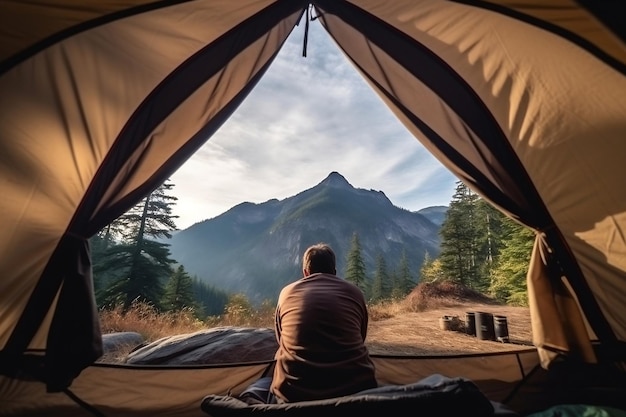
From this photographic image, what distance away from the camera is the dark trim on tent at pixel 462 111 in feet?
9.34

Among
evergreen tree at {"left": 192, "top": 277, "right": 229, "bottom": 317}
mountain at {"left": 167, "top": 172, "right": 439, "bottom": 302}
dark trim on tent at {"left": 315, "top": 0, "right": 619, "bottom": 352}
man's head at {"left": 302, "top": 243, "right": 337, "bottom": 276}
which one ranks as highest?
mountain at {"left": 167, "top": 172, "right": 439, "bottom": 302}

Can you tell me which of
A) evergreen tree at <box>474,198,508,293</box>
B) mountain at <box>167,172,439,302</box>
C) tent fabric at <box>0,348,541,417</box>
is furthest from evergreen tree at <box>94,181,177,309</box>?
mountain at <box>167,172,439,302</box>

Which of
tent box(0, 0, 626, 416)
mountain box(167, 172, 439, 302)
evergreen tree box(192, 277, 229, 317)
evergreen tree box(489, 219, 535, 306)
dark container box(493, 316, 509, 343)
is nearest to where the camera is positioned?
tent box(0, 0, 626, 416)

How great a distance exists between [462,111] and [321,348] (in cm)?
262

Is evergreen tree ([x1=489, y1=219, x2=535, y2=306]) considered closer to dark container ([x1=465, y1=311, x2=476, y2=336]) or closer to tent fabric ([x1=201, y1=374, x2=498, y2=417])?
dark container ([x1=465, y1=311, x2=476, y2=336])

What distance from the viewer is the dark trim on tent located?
9.34 ft

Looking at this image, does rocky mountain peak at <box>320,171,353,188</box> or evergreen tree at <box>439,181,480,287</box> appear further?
rocky mountain peak at <box>320,171,353,188</box>

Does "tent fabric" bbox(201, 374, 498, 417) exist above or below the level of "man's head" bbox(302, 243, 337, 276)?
below

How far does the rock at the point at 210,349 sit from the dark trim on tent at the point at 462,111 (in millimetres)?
3372

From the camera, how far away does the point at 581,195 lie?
105 inches

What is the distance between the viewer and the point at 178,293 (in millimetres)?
23047

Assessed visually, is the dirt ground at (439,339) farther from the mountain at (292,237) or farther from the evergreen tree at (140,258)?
the mountain at (292,237)

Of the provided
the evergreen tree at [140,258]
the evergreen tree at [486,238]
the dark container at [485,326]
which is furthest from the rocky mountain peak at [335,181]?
the dark container at [485,326]

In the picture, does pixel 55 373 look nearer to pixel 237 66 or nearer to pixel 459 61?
pixel 237 66
